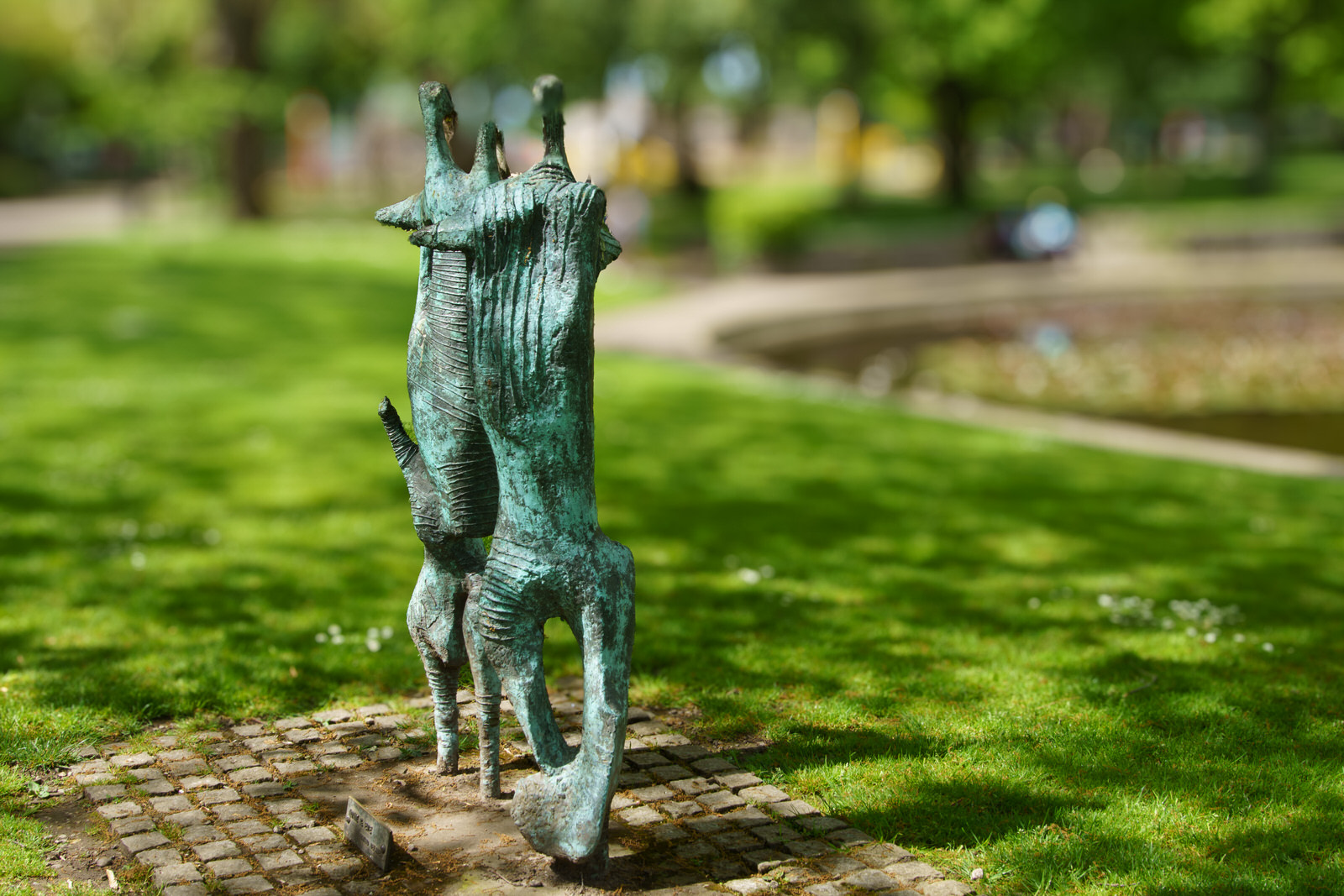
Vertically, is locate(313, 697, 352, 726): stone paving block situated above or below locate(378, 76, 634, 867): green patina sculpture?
below

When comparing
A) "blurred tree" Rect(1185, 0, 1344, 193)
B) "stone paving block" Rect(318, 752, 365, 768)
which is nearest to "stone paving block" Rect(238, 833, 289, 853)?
"stone paving block" Rect(318, 752, 365, 768)

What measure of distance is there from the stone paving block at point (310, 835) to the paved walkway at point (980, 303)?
8882 millimetres

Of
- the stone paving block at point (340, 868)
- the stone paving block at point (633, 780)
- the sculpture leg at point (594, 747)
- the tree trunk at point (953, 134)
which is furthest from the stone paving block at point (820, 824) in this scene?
the tree trunk at point (953, 134)

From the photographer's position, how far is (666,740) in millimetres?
5727

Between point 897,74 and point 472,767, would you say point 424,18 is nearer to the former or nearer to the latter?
point 897,74

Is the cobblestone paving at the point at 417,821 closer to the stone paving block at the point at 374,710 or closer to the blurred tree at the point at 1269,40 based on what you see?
the stone paving block at the point at 374,710

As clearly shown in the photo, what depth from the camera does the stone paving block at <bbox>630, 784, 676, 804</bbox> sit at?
5.14m

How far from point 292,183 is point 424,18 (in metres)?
22.1

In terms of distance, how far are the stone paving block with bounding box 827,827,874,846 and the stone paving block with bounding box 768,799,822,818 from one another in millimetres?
158

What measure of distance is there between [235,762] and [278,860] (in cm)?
95

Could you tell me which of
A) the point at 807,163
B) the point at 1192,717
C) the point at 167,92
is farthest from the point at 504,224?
the point at 807,163

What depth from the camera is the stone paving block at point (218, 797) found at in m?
5.09

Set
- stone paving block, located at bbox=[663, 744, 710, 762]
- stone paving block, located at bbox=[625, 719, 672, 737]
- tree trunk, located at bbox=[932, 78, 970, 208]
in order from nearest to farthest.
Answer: stone paving block, located at bbox=[663, 744, 710, 762] < stone paving block, located at bbox=[625, 719, 672, 737] < tree trunk, located at bbox=[932, 78, 970, 208]

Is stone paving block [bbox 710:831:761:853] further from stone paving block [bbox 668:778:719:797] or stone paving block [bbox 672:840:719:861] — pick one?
stone paving block [bbox 668:778:719:797]
